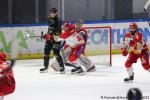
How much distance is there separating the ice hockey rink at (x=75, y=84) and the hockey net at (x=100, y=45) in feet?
1.22

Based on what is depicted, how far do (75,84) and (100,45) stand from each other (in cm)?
363

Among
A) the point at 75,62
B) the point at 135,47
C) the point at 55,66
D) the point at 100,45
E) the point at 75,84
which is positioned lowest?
the point at 75,84

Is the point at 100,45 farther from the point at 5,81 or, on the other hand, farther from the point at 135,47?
the point at 5,81

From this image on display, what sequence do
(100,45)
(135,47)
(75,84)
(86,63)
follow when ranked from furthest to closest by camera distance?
(100,45) < (86,63) < (75,84) < (135,47)

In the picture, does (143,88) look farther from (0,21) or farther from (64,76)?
(0,21)

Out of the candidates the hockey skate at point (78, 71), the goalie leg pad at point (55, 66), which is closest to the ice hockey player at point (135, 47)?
the hockey skate at point (78, 71)

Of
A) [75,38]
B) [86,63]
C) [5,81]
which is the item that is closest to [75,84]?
[75,38]

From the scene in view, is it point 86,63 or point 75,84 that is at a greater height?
point 86,63

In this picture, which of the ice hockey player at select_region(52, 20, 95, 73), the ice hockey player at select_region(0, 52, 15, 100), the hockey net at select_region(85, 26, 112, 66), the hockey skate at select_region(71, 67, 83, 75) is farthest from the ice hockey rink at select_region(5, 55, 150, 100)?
the ice hockey player at select_region(0, 52, 15, 100)

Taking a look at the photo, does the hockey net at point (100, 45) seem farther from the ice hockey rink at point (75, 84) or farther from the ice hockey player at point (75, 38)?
the ice hockey player at point (75, 38)

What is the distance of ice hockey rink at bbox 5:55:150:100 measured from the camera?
250 inches

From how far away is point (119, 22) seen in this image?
41.3 feet

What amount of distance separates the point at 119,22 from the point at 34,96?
21.9 ft

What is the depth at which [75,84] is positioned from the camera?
7.43m
